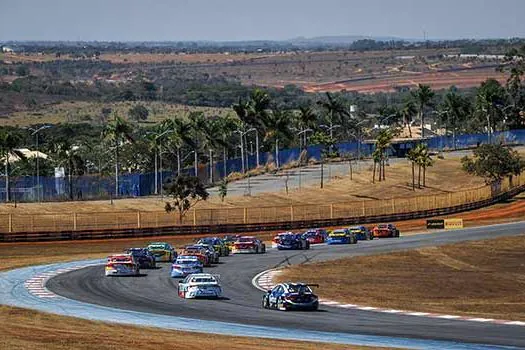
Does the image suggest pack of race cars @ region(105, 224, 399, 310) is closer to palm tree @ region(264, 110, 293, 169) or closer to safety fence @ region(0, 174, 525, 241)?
safety fence @ region(0, 174, 525, 241)

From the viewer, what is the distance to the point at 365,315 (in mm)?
55125

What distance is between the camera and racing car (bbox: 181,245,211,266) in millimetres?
79875

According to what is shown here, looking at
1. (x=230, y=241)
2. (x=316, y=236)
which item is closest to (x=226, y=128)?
(x=316, y=236)

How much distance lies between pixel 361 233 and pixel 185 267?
111 ft

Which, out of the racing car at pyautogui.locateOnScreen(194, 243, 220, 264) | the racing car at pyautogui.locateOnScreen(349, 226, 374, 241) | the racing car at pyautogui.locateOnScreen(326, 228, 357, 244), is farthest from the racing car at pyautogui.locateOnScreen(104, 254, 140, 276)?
the racing car at pyautogui.locateOnScreen(349, 226, 374, 241)

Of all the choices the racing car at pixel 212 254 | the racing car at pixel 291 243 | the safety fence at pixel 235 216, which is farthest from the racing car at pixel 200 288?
the safety fence at pixel 235 216

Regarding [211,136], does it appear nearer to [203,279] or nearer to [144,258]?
[144,258]

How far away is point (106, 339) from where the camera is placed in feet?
150

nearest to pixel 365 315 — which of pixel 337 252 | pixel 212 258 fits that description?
pixel 212 258

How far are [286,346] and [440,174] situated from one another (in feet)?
410

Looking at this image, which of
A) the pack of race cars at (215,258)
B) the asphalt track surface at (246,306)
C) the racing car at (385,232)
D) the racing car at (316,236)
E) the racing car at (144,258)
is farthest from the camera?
the racing car at (385,232)

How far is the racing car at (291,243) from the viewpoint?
9419 cm

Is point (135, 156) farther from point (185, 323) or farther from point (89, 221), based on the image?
point (185, 323)

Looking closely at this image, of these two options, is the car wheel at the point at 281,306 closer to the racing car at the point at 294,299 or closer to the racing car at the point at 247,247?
the racing car at the point at 294,299
